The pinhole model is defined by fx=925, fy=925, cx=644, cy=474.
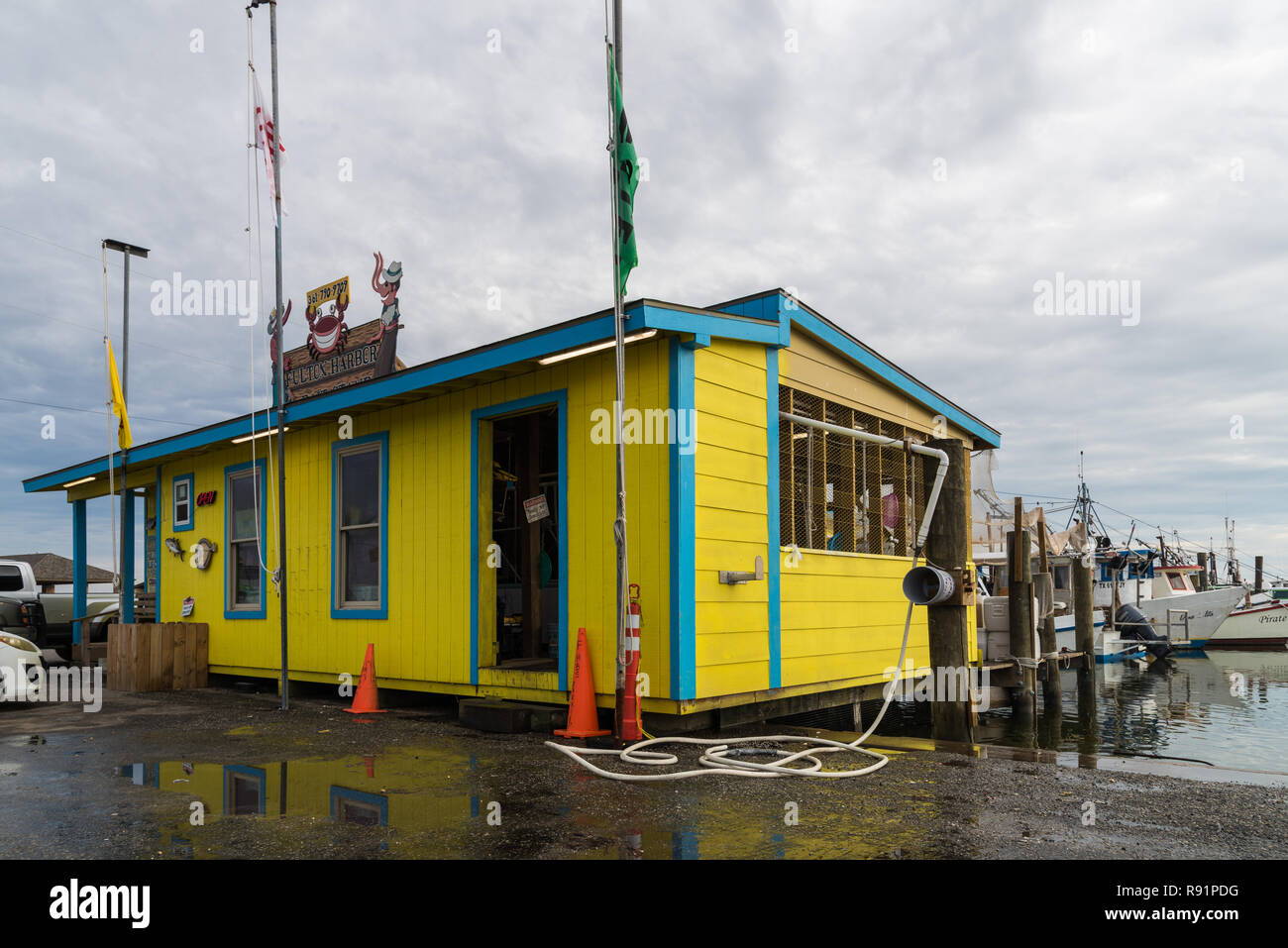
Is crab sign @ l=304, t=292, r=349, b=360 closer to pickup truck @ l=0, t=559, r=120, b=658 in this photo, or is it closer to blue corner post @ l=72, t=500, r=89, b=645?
blue corner post @ l=72, t=500, r=89, b=645

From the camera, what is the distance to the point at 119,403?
13.7 m

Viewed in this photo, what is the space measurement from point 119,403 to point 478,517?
7714 mm

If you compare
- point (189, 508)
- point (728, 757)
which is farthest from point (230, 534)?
point (728, 757)

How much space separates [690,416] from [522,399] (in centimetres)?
197

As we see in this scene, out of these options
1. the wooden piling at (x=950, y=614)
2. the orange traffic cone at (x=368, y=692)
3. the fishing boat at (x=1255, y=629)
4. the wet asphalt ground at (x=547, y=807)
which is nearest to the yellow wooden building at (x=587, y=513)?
the orange traffic cone at (x=368, y=692)

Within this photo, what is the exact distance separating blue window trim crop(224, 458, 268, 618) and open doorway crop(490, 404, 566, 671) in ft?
10.1

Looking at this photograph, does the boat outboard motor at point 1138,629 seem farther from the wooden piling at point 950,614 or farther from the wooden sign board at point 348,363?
the wooden sign board at point 348,363

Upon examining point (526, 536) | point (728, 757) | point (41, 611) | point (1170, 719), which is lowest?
point (1170, 719)

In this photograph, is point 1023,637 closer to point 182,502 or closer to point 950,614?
point 950,614

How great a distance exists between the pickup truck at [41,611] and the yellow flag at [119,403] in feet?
11.7

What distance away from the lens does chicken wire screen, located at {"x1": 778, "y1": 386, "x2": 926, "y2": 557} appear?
361 inches

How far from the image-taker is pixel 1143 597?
34938 millimetres
